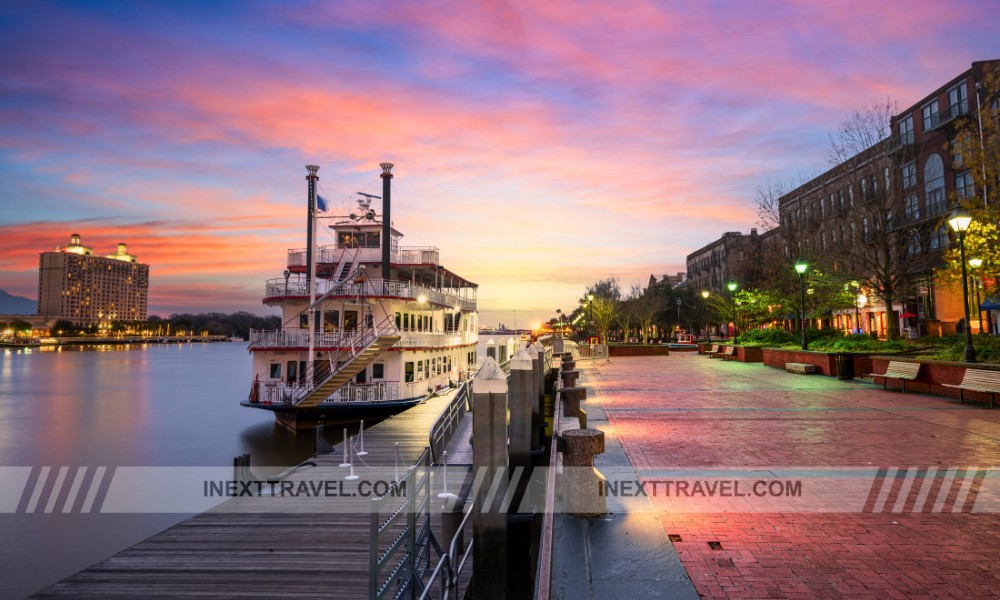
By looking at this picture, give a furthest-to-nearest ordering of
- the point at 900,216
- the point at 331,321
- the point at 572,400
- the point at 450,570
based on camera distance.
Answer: the point at 331,321, the point at 900,216, the point at 572,400, the point at 450,570

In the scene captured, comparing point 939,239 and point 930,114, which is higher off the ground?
point 930,114

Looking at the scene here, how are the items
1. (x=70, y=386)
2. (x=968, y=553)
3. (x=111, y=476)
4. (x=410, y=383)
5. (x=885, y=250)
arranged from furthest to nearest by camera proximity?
(x=70, y=386) → (x=410, y=383) → (x=111, y=476) → (x=885, y=250) → (x=968, y=553)

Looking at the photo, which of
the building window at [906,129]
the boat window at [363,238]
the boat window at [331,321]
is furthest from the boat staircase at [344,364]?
the building window at [906,129]

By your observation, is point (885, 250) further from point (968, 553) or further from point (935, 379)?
point (968, 553)

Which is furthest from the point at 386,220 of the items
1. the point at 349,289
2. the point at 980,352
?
the point at 980,352

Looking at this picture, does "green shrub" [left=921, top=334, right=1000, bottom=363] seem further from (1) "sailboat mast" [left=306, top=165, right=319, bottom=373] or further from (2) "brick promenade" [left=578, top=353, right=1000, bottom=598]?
(1) "sailboat mast" [left=306, top=165, right=319, bottom=373]

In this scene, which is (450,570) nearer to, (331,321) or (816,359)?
(816,359)

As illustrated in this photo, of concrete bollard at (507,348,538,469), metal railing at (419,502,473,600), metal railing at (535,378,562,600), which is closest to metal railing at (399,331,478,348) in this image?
concrete bollard at (507,348,538,469)

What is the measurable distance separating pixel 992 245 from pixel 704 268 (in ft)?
242

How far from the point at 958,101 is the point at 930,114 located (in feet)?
9.33

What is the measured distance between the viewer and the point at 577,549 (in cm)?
502

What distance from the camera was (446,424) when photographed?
14.2 meters

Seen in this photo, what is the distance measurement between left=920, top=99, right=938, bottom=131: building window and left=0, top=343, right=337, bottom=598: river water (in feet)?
151

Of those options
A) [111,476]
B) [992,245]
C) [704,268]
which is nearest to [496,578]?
[992,245]
